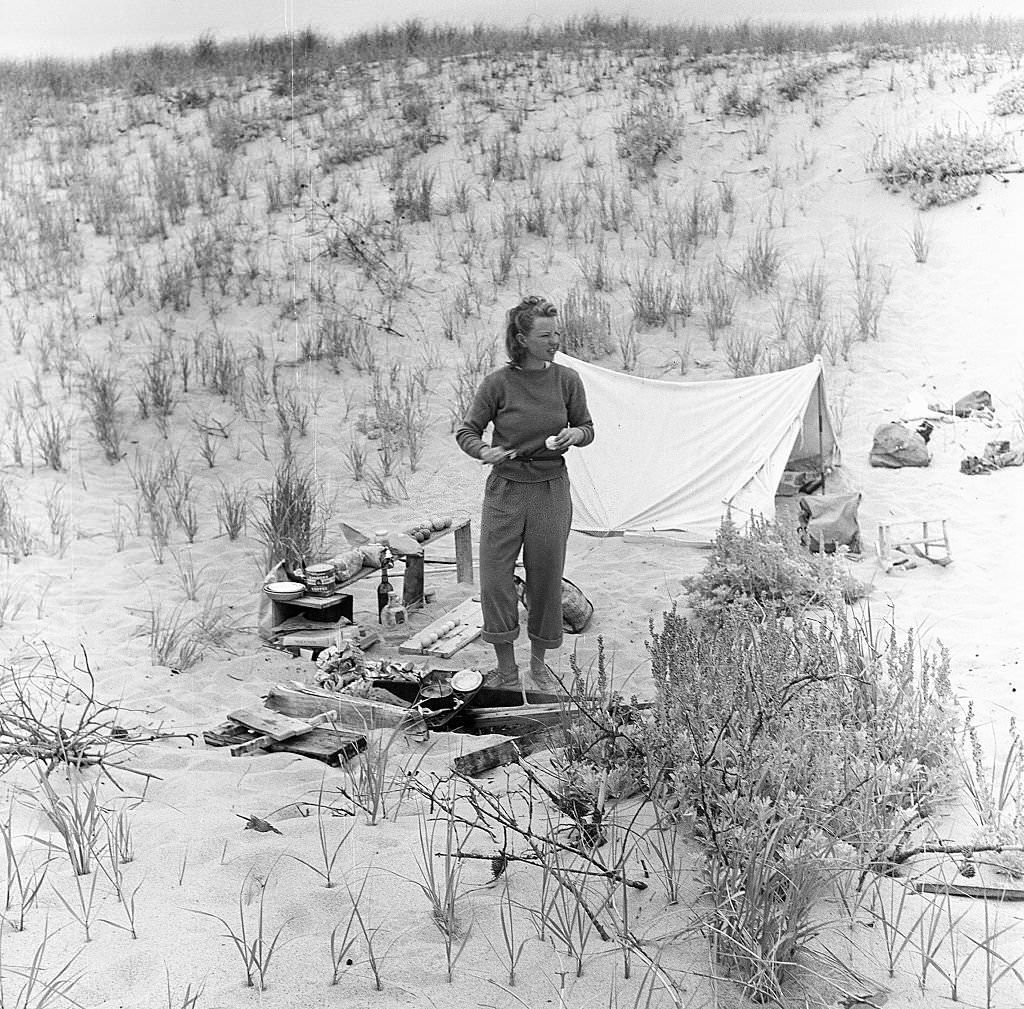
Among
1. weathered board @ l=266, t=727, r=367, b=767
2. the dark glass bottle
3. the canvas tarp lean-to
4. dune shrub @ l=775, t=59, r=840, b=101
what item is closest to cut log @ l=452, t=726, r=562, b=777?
weathered board @ l=266, t=727, r=367, b=767

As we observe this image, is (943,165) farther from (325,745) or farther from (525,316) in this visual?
(325,745)

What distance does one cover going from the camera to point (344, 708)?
3.29 meters

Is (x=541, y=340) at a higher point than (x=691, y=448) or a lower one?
higher

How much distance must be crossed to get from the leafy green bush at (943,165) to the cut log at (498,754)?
6.79 m

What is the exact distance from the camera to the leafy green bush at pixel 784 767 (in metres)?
1.97

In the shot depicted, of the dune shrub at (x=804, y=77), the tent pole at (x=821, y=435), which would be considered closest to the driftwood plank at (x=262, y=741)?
the tent pole at (x=821, y=435)

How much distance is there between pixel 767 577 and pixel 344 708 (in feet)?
6.15

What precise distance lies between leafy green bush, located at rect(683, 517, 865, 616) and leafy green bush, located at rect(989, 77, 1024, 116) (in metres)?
5.47

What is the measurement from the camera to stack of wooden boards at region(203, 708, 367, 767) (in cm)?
304

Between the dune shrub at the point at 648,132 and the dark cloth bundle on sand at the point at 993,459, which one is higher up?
the dune shrub at the point at 648,132

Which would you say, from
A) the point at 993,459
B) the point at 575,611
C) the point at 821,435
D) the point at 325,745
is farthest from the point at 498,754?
the point at 993,459

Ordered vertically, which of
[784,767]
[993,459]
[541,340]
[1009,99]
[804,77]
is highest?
[804,77]

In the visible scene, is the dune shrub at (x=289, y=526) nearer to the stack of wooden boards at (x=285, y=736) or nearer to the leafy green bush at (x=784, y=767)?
the stack of wooden boards at (x=285, y=736)

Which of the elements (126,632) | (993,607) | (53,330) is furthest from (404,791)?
(53,330)
